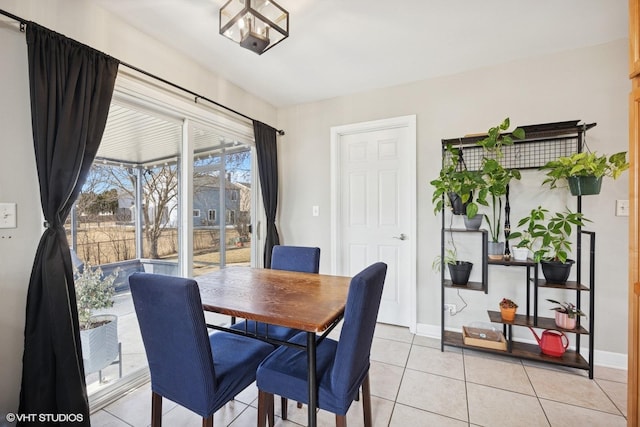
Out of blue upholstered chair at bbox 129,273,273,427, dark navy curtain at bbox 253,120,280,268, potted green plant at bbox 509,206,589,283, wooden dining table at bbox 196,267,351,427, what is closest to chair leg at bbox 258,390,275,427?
blue upholstered chair at bbox 129,273,273,427

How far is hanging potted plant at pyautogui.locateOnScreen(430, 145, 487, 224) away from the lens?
2.18 metres

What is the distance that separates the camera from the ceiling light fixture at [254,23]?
157 cm

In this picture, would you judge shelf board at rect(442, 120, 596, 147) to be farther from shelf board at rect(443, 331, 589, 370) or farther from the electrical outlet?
shelf board at rect(443, 331, 589, 370)

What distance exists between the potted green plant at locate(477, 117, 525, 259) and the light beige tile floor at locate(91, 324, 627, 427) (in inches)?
36.5

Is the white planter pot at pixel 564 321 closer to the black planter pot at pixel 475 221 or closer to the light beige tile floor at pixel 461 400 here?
the light beige tile floor at pixel 461 400

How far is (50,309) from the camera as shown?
56.5 inches

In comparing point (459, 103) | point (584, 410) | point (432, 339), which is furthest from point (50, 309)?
point (459, 103)

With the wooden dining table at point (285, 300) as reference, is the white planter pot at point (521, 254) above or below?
above

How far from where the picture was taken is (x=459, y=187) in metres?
2.19

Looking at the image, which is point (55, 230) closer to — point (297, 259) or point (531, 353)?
point (297, 259)

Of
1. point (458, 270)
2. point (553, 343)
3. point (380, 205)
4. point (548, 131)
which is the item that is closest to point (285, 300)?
point (458, 270)

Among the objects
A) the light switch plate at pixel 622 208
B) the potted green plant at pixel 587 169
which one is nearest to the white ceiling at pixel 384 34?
the potted green plant at pixel 587 169

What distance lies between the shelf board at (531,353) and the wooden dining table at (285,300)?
1368 millimetres

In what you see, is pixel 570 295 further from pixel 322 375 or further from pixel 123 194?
pixel 123 194
